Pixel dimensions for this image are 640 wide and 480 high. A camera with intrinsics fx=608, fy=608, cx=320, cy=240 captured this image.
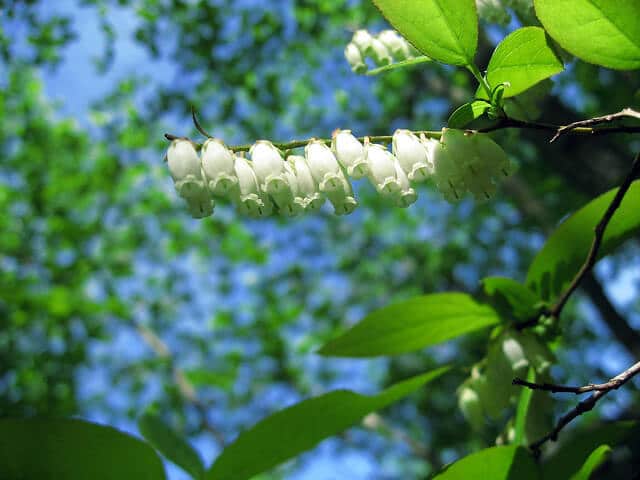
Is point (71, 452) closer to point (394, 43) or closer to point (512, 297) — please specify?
point (512, 297)

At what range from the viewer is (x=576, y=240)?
52.1 inches

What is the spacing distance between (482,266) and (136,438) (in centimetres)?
914

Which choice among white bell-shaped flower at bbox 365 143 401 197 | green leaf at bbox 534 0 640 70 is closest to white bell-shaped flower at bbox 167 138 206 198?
white bell-shaped flower at bbox 365 143 401 197

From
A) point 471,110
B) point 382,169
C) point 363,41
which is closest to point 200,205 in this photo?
point 382,169

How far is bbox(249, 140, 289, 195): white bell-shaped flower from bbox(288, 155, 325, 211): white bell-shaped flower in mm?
42

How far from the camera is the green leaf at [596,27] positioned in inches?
32.1

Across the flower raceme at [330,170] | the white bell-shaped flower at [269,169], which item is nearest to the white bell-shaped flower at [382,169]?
the flower raceme at [330,170]

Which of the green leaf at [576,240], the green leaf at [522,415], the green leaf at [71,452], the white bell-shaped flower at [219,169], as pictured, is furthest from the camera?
the green leaf at [576,240]

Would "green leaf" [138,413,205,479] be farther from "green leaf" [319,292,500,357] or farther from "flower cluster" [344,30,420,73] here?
"flower cluster" [344,30,420,73]

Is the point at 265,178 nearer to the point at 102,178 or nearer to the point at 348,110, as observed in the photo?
the point at 348,110

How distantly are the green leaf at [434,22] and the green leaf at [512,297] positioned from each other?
577mm

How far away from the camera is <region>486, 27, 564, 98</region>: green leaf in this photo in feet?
2.89

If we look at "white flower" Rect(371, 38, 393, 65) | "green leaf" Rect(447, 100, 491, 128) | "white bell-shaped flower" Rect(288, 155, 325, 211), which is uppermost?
"white flower" Rect(371, 38, 393, 65)

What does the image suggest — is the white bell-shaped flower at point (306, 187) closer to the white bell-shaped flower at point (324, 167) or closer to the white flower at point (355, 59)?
the white bell-shaped flower at point (324, 167)
